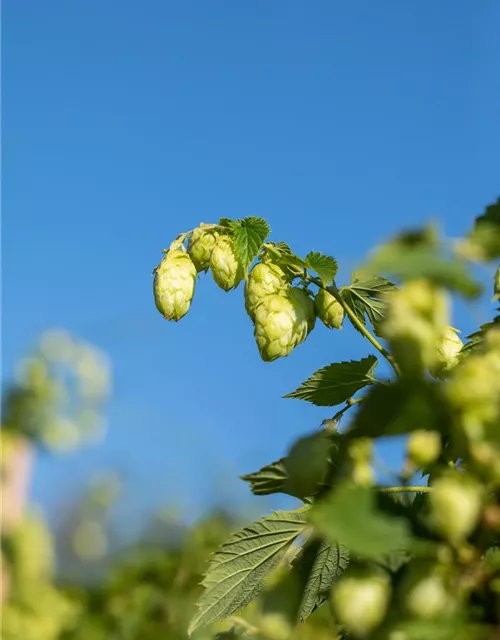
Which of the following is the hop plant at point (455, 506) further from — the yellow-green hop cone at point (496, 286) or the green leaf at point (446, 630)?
the yellow-green hop cone at point (496, 286)

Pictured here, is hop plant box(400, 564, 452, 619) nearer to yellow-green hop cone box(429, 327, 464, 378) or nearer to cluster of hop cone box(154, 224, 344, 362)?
A: yellow-green hop cone box(429, 327, 464, 378)

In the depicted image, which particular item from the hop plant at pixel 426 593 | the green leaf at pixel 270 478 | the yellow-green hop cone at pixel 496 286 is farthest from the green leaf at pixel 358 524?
the yellow-green hop cone at pixel 496 286

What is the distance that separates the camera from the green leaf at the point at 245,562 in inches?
36.8

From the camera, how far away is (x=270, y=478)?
29.3 inches

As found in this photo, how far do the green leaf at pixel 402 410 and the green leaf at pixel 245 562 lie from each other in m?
0.42

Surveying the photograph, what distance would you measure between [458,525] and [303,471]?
15 cm

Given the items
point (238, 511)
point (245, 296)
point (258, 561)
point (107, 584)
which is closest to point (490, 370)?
point (258, 561)

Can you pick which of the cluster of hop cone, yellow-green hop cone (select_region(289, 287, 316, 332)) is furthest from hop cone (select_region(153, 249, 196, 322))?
yellow-green hop cone (select_region(289, 287, 316, 332))

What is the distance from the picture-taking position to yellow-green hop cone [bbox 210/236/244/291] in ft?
4.28

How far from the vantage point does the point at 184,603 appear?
3479 mm

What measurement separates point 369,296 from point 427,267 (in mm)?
808

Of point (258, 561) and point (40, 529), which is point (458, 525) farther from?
point (40, 529)

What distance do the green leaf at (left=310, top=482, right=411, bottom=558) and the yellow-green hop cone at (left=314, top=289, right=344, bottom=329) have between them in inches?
28.2

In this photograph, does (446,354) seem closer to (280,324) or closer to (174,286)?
(280,324)
